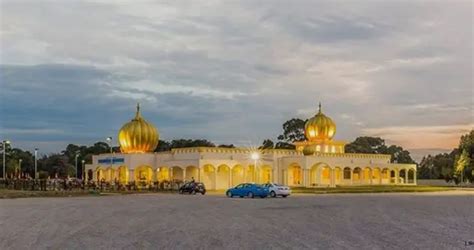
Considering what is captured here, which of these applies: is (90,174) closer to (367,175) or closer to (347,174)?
(347,174)

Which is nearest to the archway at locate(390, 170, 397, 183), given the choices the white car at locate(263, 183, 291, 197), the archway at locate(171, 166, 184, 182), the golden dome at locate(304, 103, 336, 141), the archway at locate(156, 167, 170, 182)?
the golden dome at locate(304, 103, 336, 141)

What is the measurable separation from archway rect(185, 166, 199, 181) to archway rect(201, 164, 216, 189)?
80 cm

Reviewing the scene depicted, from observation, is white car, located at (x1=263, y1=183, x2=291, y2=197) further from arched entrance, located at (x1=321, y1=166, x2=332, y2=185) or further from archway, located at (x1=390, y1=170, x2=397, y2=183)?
archway, located at (x1=390, y1=170, x2=397, y2=183)

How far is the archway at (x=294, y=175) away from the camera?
7894cm

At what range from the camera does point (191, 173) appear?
242 feet

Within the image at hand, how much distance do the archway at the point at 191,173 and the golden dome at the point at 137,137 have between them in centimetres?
642

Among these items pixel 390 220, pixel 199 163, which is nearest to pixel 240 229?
pixel 390 220

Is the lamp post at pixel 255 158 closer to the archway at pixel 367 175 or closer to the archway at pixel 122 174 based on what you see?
the archway at pixel 122 174

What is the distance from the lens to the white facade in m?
72.4

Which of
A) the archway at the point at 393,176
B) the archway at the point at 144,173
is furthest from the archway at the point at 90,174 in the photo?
→ the archway at the point at 393,176

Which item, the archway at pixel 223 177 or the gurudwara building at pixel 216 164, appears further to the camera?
the archway at pixel 223 177

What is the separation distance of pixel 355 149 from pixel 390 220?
115234 mm

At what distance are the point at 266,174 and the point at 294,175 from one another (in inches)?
141

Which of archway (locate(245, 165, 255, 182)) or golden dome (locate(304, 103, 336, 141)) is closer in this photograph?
archway (locate(245, 165, 255, 182))
